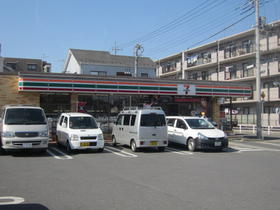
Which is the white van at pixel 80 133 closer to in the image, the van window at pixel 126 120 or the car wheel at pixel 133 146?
the car wheel at pixel 133 146

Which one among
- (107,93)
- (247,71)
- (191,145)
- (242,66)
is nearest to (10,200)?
(191,145)

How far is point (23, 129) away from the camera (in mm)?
13242

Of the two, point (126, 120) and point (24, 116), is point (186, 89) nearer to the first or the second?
point (126, 120)

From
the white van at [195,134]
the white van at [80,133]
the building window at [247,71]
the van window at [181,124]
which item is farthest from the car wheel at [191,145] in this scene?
the building window at [247,71]

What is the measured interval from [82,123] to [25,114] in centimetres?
267

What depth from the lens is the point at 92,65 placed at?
36.2m

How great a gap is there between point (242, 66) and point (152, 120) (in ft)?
102

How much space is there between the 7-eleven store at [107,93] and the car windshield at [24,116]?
4.36 m

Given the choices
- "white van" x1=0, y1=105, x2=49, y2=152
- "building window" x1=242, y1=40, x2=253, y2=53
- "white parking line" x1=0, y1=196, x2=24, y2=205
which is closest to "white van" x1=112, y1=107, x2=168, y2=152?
"white van" x1=0, y1=105, x2=49, y2=152

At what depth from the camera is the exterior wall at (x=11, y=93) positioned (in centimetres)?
1869

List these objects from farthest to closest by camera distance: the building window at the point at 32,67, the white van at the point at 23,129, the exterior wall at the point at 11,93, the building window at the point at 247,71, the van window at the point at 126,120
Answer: the building window at the point at 32,67
the building window at the point at 247,71
the exterior wall at the point at 11,93
the van window at the point at 126,120
the white van at the point at 23,129

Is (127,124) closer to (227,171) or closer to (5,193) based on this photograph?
(227,171)

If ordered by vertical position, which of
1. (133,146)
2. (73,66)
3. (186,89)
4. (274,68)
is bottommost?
(133,146)

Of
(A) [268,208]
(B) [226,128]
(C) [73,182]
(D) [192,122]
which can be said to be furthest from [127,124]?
(B) [226,128]
